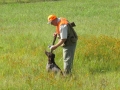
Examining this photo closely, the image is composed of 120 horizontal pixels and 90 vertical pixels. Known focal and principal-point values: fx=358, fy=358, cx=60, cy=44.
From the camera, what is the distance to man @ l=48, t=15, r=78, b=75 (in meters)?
8.00

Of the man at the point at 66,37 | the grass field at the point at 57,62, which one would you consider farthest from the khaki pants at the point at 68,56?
the grass field at the point at 57,62

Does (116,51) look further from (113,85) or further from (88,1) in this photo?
(88,1)

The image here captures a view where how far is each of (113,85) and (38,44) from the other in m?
5.38

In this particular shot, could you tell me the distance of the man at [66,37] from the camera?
800 centimetres

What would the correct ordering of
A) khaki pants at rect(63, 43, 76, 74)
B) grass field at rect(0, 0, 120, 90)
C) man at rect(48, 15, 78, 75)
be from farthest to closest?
1. khaki pants at rect(63, 43, 76, 74)
2. man at rect(48, 15, 78, 75)
3. grass field at rect(0, 0, 120, 90)

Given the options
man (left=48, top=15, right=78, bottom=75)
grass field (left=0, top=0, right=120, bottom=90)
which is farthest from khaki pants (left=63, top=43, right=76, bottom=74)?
grass field (left=0, top=0, right=120, bottom=90)

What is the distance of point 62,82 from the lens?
23.7 feet

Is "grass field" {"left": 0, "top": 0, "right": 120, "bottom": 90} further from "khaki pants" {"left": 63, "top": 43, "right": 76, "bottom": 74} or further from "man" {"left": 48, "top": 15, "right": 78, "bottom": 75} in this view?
"man" {"left": 48, "top": 15, "right": 78, "bottom": 75}

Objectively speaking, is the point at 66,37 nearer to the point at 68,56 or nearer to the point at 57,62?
the point at 68,56

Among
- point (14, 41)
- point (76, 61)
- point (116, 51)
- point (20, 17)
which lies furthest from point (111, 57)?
point (20, 17)

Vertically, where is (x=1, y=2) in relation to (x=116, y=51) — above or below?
below

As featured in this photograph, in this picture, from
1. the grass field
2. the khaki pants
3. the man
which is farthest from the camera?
the khaki pants

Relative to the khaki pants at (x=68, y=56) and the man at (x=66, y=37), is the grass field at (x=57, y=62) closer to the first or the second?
the khaki pants at (x=68, y=56)

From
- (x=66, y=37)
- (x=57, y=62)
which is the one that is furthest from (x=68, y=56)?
(x=57, y=62)
